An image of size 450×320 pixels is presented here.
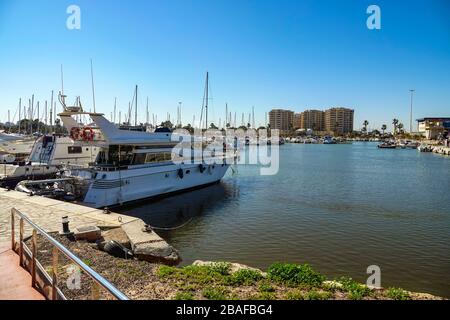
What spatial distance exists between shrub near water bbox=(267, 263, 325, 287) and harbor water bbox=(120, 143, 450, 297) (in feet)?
13.8

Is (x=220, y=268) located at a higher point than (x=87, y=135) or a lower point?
lower

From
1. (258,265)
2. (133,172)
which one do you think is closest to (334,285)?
(258,265)

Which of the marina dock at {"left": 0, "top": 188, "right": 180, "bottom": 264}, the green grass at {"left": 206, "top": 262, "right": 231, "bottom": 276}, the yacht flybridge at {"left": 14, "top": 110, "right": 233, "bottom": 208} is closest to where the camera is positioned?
the green grass at {"left": 206, "top": 262, "right": 231, "bottom": 276}

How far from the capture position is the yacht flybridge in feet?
74.3

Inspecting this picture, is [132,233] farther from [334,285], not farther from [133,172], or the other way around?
[133,172]

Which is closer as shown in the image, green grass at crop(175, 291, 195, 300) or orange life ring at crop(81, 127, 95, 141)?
green grass at crop(175, 291, 195, 300)

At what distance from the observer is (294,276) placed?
29.9 ft

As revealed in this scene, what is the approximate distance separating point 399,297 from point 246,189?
25.0 metres

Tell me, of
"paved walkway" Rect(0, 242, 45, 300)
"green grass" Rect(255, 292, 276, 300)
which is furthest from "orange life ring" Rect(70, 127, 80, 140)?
"green grass" Rect(255, 292, 276, 300)

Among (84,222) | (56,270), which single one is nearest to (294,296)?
(56,270)

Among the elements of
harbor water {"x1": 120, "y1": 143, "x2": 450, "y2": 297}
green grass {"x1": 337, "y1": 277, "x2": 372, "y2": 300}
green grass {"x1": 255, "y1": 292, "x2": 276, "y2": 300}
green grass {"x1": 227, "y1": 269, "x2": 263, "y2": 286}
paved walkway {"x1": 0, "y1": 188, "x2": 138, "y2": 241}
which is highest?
paved walkway {"x1": 0, "y1": 188, "x2": 138, "y2": 241}

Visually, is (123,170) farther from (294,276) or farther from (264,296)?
(264,296)

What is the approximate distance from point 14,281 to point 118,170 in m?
17.4

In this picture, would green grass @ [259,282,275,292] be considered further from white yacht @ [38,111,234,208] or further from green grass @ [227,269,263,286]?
white yacht @ [38,111,234,208]
